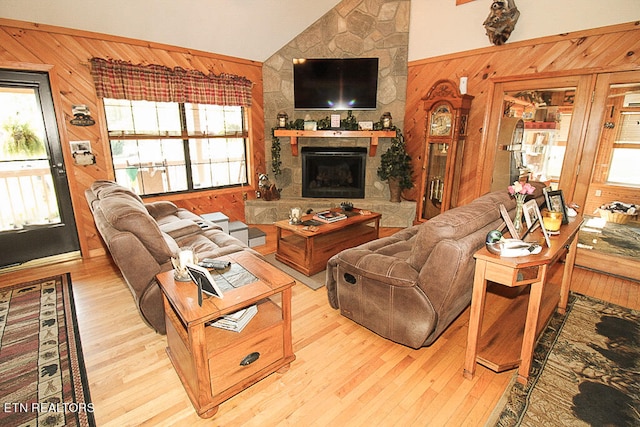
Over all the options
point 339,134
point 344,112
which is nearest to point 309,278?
point 339,134

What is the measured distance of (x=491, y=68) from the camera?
3.92 metres

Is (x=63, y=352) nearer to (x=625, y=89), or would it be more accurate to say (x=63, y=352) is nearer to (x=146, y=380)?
(x=146, y=380)

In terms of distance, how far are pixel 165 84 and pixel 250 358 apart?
3719mm

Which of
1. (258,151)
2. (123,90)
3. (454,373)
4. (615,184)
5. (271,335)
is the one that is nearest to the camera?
(271,335)

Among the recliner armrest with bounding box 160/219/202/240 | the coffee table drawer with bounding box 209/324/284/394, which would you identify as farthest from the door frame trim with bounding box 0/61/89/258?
the coffee table drawer with bounding box 209/324/284/394

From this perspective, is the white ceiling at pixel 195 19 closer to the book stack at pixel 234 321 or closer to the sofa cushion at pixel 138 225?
the sofa cushion at pixel 138 225

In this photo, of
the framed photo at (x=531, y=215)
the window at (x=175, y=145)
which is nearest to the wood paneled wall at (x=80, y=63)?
the window at (x=175, y=145)

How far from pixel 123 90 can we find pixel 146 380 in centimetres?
332

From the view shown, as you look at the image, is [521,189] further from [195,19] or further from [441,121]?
Result: [195,19]

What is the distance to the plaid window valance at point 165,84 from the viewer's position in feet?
11.7

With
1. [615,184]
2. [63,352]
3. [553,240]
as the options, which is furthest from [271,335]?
[615,184]

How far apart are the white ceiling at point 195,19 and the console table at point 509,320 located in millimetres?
4051

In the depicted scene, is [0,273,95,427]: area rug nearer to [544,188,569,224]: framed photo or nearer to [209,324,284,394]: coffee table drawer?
[209,324,284,394]: coffee table drawer

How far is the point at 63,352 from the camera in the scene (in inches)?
83.5
